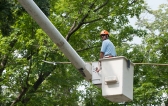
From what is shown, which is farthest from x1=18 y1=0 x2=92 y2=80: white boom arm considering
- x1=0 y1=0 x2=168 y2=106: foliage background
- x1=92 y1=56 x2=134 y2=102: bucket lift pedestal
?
x1=0 y1=0 x2=168 y2=106: foliage background

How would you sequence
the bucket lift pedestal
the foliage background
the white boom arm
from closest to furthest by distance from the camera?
the white boom arm < the bucket lift pedestal < the foliage background

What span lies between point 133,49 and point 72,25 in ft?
13.6

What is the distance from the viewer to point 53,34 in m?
4.92

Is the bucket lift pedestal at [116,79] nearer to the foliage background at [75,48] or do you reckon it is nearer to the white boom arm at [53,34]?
the white boom arm at [53,34]

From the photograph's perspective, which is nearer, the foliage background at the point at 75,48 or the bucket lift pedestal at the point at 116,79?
Result: the bucket lift pedestal at the point at 116,79

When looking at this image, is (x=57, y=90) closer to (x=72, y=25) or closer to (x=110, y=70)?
(x=72, y=25)

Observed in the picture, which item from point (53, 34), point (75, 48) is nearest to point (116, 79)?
point (53, 34)

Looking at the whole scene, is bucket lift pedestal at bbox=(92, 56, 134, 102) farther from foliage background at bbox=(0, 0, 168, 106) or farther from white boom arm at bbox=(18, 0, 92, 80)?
foliage background at bbox=(0, 0, 168, 106)

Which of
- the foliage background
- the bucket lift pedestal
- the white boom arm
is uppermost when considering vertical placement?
the foliage background

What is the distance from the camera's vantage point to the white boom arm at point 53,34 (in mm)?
4684

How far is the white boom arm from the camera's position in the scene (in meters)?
4.68

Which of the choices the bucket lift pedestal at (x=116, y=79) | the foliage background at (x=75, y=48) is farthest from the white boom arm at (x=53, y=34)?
the foliage background at (x=75, y=48)

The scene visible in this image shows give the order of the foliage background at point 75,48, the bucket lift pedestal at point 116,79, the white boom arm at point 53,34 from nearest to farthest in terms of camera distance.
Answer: the white boom arm at point 53,34
the bucket lift pedestal at point 116,79
the foliage background at point 75,48

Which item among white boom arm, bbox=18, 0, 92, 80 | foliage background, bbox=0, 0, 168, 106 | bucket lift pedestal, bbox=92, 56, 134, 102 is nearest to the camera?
white boom arm, bbox=18, 0, 92, 80
